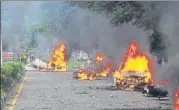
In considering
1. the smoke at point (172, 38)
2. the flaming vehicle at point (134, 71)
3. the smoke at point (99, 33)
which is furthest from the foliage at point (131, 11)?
the flaming vehicle at point (134, 71)

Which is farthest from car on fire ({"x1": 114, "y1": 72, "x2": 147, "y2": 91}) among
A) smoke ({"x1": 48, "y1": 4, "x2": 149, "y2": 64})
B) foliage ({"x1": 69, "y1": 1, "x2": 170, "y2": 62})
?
foliage ({"x1": 69, "y1": 1, "x2": 170, "y2": 62})

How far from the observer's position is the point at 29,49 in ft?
41.1

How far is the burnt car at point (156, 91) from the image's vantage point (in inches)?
677

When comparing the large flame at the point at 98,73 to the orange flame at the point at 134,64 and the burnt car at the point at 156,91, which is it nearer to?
the orange flame at the point at 134,64

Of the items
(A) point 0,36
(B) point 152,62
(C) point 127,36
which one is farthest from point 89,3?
(B) point 152,62

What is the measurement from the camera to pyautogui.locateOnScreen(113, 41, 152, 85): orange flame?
22.0m

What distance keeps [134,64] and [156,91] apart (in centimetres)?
419

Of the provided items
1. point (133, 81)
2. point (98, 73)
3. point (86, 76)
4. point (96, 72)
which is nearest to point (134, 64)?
point (133, 81)

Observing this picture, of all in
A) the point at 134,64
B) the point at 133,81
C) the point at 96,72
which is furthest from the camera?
the point at 96,72

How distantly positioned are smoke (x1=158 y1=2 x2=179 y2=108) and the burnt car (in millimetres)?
444

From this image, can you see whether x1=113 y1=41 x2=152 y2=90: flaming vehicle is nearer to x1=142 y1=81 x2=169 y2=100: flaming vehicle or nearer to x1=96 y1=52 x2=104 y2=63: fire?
x1=142 y1=81 x2=169 y2=100: flaming vehicle

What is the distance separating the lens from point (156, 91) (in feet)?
60.2

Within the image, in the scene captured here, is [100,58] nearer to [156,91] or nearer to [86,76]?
[86,76]

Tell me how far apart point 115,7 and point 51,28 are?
7.51 feet
